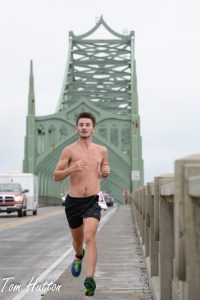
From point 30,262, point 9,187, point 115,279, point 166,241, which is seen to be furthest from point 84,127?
point 9,187

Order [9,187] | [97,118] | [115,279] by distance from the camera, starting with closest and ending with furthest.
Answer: [115,279] → [9,187] → [97,118]

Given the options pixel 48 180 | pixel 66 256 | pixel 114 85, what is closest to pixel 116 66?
pixel 114 85

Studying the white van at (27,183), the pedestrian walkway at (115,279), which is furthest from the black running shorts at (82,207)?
the white van at (27,183)

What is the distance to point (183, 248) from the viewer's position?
137 inches

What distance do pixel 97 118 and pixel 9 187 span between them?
68696 mm

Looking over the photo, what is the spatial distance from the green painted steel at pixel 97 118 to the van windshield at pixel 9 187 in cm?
4392

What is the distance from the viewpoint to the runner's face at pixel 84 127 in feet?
23.9

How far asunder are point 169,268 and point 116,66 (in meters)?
121

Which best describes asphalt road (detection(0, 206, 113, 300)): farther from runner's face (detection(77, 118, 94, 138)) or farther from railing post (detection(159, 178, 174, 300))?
railing post (detection(159, 178, 174, 300))

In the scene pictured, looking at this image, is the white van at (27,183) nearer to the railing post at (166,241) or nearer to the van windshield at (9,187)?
the van windshield at (9,187)

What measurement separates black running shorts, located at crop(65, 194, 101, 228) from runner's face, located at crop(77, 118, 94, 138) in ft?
2.12

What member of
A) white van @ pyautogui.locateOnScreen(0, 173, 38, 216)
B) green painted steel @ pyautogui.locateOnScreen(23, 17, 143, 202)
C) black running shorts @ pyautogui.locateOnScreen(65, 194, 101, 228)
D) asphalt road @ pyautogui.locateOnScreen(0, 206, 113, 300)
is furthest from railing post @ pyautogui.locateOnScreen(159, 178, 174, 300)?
green painted steel @ pyautogui.locateOnScreen(23, 17, 143, 202)

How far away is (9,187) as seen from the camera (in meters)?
37.2

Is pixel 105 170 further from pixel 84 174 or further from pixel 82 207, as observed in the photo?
pixel 82 207
